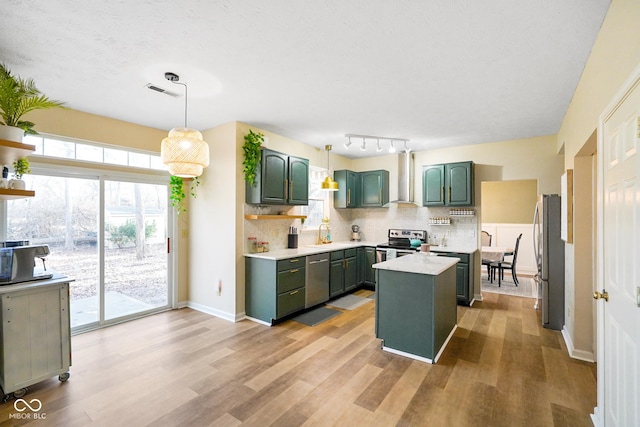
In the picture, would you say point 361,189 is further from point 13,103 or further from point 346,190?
point 13,103

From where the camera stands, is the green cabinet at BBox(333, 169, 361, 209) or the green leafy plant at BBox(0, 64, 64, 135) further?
the green cabinet at BBox(333, 169, 361, 209)

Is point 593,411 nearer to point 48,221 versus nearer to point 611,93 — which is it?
point 611,93

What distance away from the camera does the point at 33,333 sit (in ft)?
8.03

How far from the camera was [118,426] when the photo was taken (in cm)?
200

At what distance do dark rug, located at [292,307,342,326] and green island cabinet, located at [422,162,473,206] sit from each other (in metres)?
2.54

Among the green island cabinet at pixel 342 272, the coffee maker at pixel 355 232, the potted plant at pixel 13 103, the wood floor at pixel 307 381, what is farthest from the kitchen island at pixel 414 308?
the potted plant at pixel 13 103

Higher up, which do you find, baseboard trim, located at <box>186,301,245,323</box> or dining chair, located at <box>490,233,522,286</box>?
dining chair, located at <box>490,233,522,286</box>

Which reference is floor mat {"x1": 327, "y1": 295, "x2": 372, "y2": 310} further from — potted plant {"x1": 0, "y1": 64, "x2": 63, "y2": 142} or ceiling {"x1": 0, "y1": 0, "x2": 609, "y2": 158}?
potted plant {"x1": 0, "y1": 64, "x2": 63, "y2": 142}

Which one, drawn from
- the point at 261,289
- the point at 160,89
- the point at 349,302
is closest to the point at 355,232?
the point at 349,302

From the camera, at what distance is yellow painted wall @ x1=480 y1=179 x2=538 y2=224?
23.9ft

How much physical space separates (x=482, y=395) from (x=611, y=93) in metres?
2.26

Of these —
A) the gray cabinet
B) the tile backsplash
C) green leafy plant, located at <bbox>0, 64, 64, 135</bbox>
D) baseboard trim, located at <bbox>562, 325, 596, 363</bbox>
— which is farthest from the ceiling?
baseboard trim, located at <bbox>562, 325, 596, 363</bbox>

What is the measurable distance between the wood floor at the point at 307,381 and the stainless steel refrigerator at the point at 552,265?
26 cm

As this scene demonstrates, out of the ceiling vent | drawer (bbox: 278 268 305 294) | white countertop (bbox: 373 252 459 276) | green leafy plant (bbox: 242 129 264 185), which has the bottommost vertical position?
drawer (bbox: 278 268 305 294)
